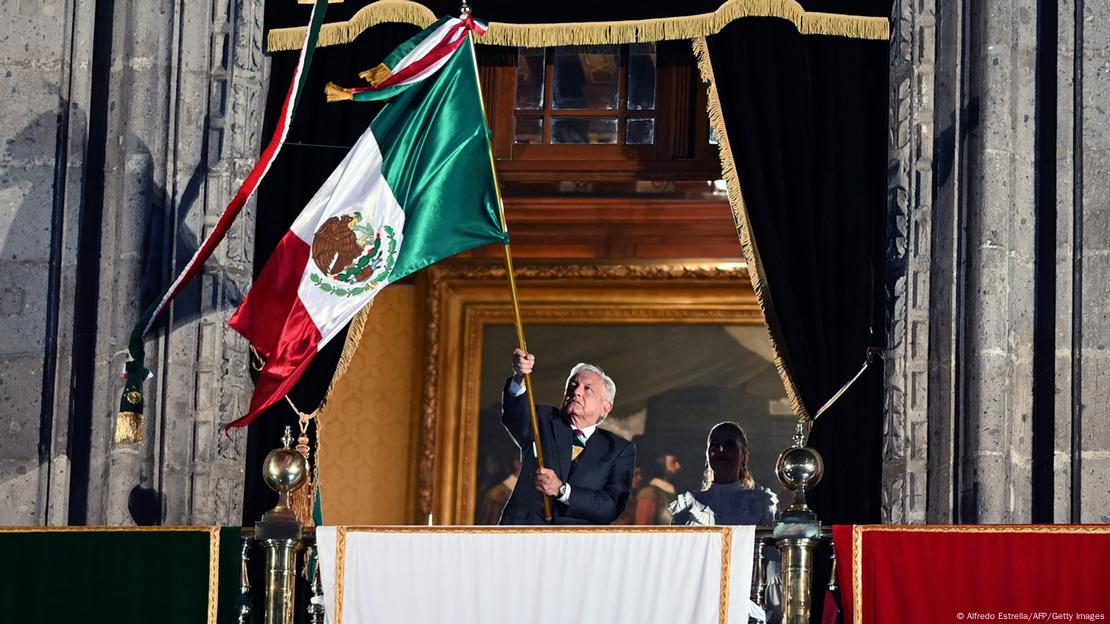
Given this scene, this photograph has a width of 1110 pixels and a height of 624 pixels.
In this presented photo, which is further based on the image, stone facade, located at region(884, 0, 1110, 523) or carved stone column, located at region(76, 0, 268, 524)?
carved stone column, located at region(76, 0, 268, 524)

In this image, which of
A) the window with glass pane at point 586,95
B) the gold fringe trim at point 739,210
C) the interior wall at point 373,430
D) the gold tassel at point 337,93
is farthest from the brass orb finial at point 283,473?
the interior wall at point 373,430

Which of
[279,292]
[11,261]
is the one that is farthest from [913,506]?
[11,261]

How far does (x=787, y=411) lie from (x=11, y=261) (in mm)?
4667

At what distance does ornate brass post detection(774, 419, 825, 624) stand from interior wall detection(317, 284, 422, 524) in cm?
488

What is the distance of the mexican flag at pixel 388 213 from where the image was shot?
877 cm

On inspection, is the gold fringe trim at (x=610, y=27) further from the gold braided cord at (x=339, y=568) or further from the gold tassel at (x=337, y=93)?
the gold braided cord at (x=339, y=568)

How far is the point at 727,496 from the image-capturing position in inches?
372

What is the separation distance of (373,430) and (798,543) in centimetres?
524

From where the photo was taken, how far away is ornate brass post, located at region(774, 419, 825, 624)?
7727 millimetres

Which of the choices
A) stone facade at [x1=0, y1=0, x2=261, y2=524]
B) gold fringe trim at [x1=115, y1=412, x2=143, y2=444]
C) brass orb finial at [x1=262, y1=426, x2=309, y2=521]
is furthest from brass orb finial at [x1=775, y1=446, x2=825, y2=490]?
gold fringe trim at [x1=115, y1=412, x2=143, y2=444]

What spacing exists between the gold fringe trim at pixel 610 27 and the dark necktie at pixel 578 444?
5.81 feet

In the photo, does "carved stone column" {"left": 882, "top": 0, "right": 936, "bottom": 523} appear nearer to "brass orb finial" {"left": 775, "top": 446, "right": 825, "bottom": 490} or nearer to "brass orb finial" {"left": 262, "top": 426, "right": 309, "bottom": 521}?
"brass orb finial" {"left": 775, "top": 446, "right": 825, "bottom": 490}

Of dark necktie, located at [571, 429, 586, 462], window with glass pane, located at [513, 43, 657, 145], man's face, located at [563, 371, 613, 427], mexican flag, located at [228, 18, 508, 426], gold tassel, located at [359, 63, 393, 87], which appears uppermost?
window with glass pane, located at [513, 43, 657, 145]

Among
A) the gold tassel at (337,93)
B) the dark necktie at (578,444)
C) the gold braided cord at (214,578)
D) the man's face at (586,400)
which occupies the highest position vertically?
the gold tassel at (337,93)
